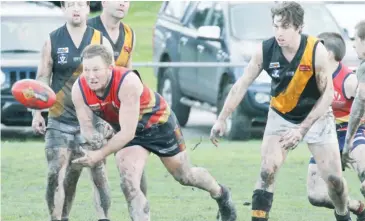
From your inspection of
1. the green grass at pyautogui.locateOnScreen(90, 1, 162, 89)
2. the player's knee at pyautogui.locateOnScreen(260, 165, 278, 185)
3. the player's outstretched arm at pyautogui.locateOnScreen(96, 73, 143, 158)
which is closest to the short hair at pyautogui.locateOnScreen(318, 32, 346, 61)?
the player's knee at pyautogui.locateOnScreen(260, 165, 278, 185)

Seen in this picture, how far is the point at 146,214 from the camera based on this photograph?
A: 8.96m

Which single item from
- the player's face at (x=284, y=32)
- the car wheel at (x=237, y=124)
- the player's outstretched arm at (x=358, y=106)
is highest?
the player's face at (x=284, y=32)

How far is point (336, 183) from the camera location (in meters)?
9.70

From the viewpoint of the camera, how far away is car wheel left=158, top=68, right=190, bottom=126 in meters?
18.5

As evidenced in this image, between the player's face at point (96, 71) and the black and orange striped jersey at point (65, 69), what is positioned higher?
the player's face at point (96, 71)

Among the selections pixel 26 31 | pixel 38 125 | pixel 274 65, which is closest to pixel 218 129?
pixel 274 65

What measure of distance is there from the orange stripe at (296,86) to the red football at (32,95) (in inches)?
70.4

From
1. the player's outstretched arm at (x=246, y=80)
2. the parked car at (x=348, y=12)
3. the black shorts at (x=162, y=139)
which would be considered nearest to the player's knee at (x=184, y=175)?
the black shorts at (x=162, y=139)

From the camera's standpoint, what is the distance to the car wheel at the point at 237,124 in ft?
54.5

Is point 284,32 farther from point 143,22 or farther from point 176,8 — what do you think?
point 143,22

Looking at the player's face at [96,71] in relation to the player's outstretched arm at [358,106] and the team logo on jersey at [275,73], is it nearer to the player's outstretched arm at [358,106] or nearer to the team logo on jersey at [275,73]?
the team logo on jersey at [275,73]

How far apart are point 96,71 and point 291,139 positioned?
61.4 inches

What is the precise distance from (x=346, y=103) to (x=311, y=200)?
88 cm

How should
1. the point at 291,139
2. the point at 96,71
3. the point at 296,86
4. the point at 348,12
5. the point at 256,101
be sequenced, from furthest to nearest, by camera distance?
the point at 348,12 → the point at 256,101 → the point at 296,86 → the point at 291,139 → the point at 96,71
